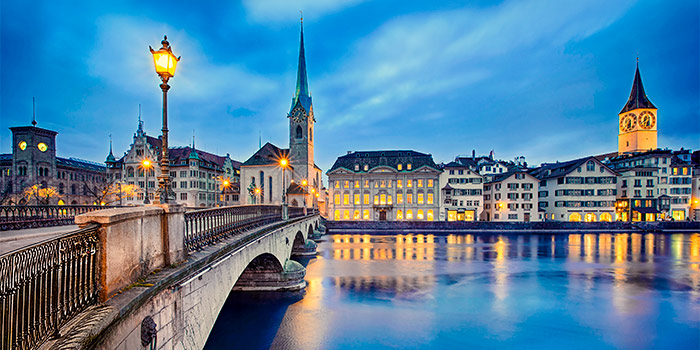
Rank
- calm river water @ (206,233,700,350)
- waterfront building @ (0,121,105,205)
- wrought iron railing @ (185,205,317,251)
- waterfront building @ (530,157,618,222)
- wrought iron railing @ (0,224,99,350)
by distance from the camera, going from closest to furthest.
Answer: wrought iron railing @ (0,224,99,350) → wrought iron railing @ (185,205,317,251) → calm river water @ (206,233,700,350) → waterfront building @ (0,121,105,205) → waterfront building @ (530,157,618,222)

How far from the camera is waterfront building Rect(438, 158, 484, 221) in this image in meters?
69.1

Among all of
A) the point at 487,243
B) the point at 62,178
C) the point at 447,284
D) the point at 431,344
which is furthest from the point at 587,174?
the point at 62,178

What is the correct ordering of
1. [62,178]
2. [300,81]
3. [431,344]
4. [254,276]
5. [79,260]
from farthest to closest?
[300,81]
[62,178]
[254,276]
[431,344]
[79,260]

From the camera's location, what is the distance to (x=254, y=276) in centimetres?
2220

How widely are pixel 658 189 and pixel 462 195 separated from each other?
4085 cm

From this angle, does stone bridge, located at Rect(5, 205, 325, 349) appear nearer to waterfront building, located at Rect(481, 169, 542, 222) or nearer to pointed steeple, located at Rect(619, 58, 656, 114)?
waterfront building, located at Rect(481, 169, 542, 222)

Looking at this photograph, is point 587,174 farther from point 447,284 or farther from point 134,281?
point 134,281

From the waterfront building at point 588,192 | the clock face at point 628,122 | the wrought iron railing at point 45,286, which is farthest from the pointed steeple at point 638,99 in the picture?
the wrought iron railing at point 45,286

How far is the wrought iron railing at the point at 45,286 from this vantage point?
11.3ft

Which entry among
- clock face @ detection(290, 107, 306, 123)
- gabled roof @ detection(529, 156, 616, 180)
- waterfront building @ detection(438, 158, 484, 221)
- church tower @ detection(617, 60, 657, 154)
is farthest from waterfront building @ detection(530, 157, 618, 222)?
clock face @ detection(290, 107, 306, 123)

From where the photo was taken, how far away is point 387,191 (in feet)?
230

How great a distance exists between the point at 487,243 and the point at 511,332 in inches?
1349

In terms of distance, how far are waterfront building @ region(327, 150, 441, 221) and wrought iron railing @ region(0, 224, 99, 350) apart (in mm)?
65658

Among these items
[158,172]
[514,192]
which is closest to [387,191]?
[514,192]
